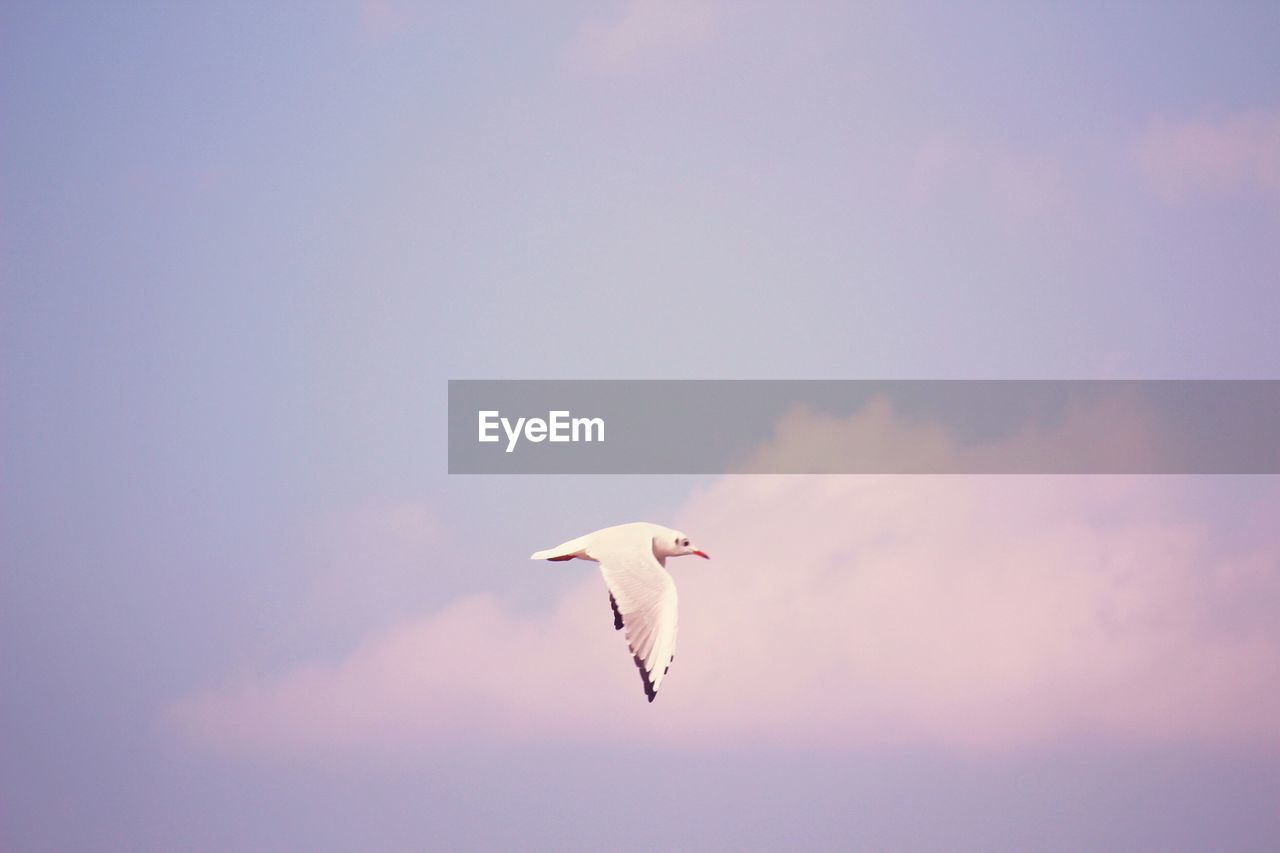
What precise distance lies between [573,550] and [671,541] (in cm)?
91

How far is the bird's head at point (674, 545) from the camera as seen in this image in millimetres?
17109

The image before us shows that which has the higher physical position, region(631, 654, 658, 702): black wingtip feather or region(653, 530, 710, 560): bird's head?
region(653, 530, 710, 560): bird's head

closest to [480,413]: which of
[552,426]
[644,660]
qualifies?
[552,426]

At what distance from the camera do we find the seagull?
1528 cm

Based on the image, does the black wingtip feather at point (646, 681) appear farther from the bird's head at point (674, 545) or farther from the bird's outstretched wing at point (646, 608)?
the bird's head at point (674, 545)

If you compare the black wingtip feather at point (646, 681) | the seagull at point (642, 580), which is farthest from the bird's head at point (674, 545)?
the black wingtip feather at point (646, 681)

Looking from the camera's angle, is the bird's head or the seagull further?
the bird's head

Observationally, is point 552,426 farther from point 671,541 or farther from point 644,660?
point 644,660

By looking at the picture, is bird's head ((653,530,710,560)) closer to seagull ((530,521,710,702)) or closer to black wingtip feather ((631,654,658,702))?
seagull ((530,521,710,702))

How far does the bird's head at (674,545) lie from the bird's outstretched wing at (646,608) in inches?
25.6

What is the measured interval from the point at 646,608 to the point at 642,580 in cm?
40

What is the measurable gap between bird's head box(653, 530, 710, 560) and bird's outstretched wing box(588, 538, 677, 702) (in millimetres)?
650

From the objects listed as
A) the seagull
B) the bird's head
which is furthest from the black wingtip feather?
the bird's head

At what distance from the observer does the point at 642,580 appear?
15906 mm
